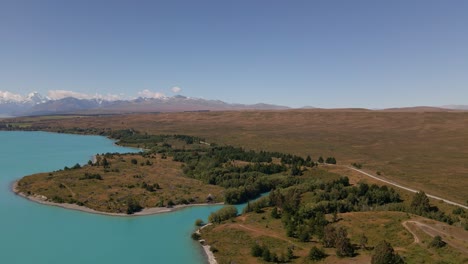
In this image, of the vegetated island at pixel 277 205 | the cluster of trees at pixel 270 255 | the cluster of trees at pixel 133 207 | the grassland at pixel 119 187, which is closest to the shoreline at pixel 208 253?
the vegetated island at pixel 277 205

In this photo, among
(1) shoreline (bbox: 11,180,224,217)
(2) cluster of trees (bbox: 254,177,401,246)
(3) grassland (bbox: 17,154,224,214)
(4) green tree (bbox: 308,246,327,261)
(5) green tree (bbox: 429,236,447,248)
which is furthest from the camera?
(3) grassland (bbox: 17,154,224,214)

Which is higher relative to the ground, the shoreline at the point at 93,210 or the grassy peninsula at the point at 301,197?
the grassy peninsula at the point at 301,197

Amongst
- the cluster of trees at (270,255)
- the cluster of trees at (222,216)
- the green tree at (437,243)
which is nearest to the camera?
the green tree at (437,243)

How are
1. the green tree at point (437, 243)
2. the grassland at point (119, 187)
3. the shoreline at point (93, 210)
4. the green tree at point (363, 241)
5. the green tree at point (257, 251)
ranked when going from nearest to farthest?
the green tree at point (437, 243)
the green tree at point (363, 241)
the green tree at point (257, 251)
the shoreline at point (93, 210)
the grassland at point (119, 187)

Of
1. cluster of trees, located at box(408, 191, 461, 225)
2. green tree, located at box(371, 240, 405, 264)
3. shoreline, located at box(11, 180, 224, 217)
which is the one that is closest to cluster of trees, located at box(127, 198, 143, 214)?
shoreline, located at box(11, 180, 224, 217)

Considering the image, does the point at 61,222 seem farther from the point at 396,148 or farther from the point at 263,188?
the point at 396,148

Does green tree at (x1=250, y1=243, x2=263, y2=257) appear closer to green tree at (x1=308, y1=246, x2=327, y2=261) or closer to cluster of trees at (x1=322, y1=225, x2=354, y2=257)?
green tree at (x1=308, y1=246, x2=327, y2=261)

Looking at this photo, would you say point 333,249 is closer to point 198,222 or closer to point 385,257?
point 385,257

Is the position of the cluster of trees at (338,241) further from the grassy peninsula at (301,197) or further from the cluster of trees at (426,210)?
the cluster of trees at (426,210)

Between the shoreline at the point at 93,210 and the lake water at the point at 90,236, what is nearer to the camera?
the lake water at the point at 90,236
